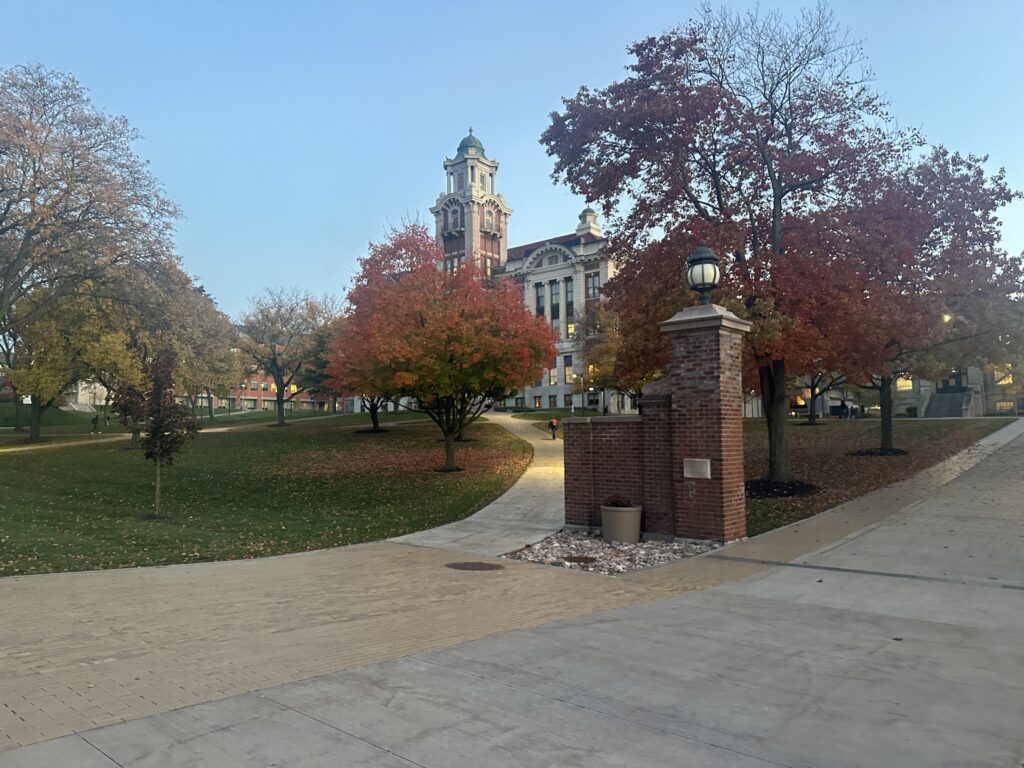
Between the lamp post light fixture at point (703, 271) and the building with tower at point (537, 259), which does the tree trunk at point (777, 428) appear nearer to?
the lamp post light fixture at point (703, 271)

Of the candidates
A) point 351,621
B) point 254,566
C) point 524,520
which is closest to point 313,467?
point 524,520

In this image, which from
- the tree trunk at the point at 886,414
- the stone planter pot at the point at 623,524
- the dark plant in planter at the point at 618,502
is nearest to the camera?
the stone planter pot at the point at 623,524

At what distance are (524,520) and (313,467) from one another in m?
12.6

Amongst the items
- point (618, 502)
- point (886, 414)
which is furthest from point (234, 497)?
point (886, 414)

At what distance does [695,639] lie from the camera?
19.3 ft

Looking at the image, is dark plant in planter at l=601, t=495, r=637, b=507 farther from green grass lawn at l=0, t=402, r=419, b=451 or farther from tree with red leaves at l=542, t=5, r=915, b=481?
green grass lawn at l=0, t=402, r=419, b=451

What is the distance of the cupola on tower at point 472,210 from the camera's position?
85250 mm

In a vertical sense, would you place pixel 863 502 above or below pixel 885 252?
below

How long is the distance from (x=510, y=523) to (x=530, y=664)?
929 cm

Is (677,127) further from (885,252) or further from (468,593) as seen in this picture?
(468,593)

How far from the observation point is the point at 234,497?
728 inches

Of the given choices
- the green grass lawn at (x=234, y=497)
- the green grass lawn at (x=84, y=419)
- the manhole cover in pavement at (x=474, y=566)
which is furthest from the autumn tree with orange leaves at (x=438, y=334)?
the green grass lawn at (x=84, y=419)

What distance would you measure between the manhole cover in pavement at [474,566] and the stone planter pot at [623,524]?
254 centimetres

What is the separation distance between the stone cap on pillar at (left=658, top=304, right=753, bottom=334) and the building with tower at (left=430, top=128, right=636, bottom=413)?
4066 centimetres
